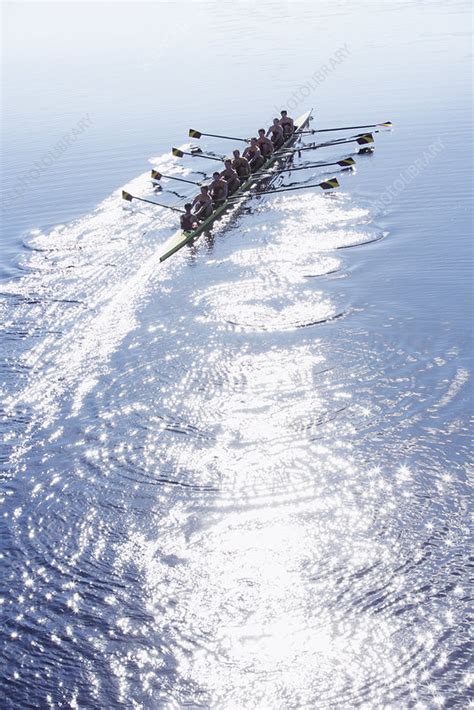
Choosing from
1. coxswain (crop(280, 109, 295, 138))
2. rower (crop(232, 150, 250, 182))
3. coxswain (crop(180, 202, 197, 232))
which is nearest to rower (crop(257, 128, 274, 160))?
rower (crop(232, 150, 250, 182))

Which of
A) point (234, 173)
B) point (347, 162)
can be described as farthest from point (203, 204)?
point (347, 162)

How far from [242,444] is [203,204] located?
14.3 meters

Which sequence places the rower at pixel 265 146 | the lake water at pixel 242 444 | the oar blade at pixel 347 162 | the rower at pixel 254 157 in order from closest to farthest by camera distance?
the lake water at pixel 242 444, the oar blade at pixel 347 162, the rower at pixel 254 157, the rower at pixel 265 146

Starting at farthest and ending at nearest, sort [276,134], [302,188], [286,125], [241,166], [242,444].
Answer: [286,125] < [276,134] < [241,166] < [302,188] < [242,444]

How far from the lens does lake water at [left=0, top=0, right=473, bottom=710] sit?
1171 centimetres

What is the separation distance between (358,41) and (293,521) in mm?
61906

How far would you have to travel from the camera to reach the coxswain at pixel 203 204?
28.3 m

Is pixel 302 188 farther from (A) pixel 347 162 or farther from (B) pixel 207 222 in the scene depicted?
(B) pixel 207 222

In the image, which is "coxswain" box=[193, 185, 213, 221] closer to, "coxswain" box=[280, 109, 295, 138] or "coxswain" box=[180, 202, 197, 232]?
"coxswain" box=[180, 202, 197, 232]

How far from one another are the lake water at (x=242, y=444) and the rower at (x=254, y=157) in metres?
2.58

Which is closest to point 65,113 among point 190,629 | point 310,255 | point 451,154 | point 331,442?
point 451,154

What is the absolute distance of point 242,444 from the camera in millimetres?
16328

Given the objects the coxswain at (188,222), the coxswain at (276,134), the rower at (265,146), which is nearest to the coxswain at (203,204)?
the coxswain at (188,222)

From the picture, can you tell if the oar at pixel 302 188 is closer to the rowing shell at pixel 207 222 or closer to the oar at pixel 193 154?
the rowing shell at pixel 207 222
